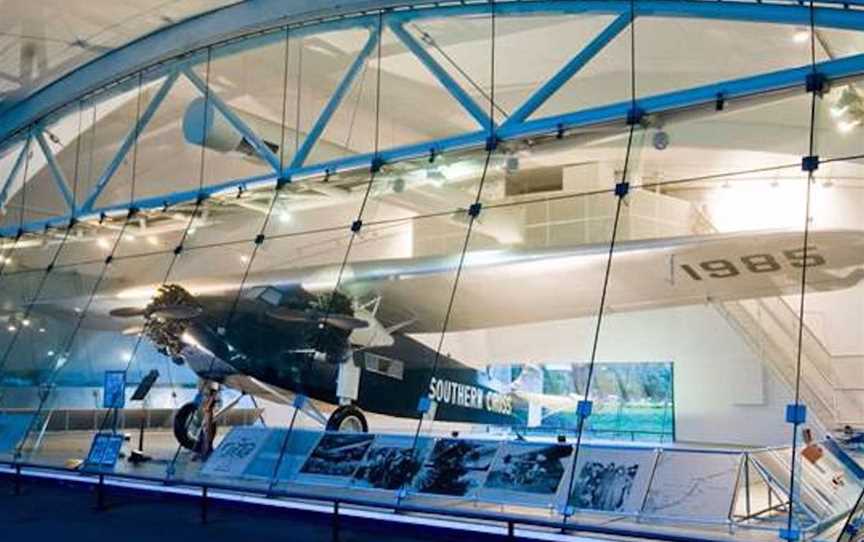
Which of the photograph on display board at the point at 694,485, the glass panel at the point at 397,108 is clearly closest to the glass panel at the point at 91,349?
the glass panel at the point at 397,108

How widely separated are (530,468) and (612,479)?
58cm

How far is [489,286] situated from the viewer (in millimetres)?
7695

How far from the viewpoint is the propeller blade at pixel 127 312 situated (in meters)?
8.69

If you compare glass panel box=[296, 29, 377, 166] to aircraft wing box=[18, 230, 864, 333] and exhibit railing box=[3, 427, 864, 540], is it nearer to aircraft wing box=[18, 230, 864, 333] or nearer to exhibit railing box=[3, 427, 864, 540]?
aircraft wing box=[18, 230, 864, 333]

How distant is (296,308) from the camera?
8.30 metres

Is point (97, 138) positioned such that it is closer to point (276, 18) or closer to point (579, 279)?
point (276, 18)

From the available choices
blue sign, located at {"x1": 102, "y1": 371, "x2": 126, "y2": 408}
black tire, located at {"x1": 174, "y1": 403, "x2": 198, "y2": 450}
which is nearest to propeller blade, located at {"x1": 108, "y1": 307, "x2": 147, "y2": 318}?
blue sign, located at {"x1": 102, "y1": 371, "x2": 126, "y2": 408}

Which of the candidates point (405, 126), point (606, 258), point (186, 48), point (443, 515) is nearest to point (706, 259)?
point (606, 258)

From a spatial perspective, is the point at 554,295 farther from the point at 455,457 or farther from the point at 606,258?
the point at 455,457

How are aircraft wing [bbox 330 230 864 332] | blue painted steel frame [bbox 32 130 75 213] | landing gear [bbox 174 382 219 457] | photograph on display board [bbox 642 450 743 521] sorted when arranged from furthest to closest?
blue painted steel frame [bbox 32 130 75 213] → landing gear [bbox 174 382 219 457] → aircraft wing [bbox 330 230 864 332] → photograph on display board [bbox 642 450 743 521]

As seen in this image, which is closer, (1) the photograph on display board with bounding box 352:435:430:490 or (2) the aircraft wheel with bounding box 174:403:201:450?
(1) the photograph on display board with bounding box 352:435:430:490

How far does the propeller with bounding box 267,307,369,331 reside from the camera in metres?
7.77

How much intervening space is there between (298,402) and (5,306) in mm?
6011

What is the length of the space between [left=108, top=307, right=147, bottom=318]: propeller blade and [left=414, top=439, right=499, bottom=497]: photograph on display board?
4433 millimetres
